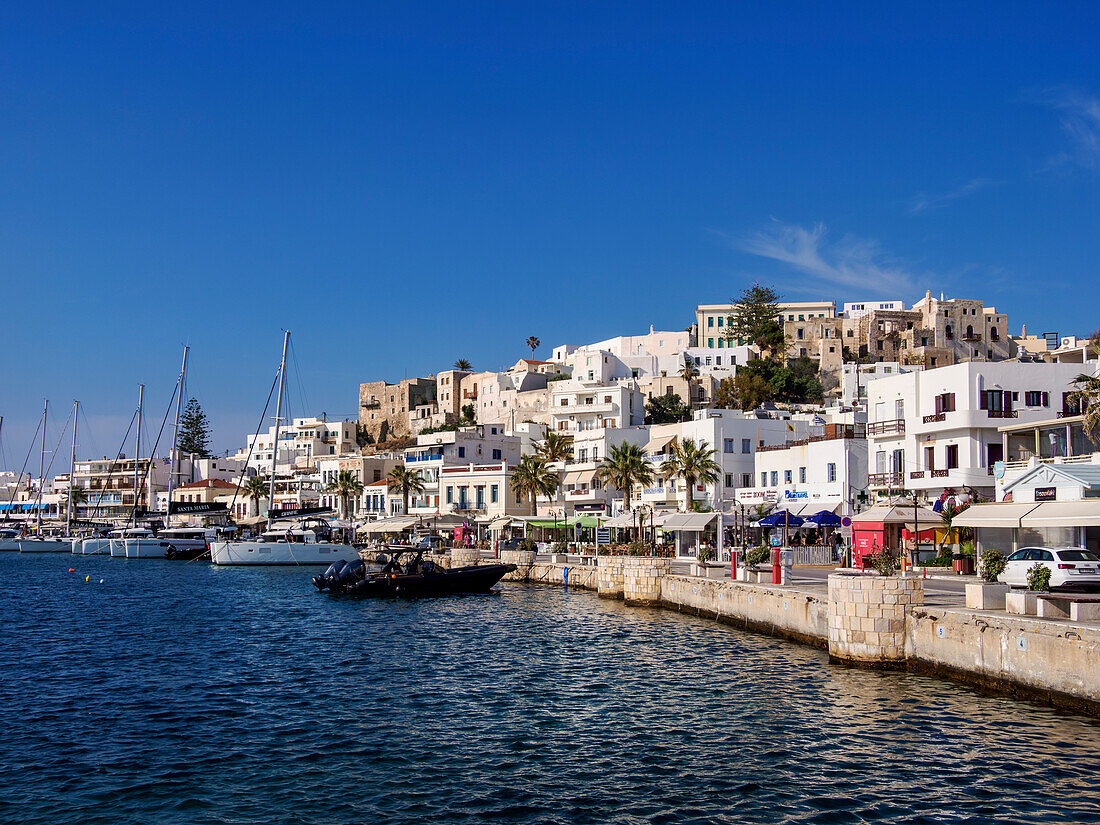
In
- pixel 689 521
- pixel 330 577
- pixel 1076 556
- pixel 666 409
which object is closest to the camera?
pixel 1076 556

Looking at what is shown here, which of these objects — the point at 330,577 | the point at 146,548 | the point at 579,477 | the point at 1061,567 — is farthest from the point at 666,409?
the point at 1061,567

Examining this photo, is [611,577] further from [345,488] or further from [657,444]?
[345,488]

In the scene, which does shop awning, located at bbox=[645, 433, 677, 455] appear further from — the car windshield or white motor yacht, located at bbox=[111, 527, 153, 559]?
white motor yacht, located at bbox=[111, 527, 153, 559]

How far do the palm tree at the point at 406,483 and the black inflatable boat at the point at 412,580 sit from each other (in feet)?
115

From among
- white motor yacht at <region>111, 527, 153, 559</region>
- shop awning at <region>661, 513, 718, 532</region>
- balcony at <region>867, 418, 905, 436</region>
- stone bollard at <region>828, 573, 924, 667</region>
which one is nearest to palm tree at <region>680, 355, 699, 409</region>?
shop awning at <region>661, 513, 718, 532</region>

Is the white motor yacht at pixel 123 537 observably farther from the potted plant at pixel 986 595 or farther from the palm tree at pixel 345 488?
the potted plant at pixel 986 595

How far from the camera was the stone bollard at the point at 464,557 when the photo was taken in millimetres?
59688

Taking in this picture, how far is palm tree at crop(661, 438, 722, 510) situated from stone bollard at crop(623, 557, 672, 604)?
15.0m

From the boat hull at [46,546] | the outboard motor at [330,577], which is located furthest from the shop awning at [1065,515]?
the boat hull at [46,546]

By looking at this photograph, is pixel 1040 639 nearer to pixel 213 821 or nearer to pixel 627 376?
pixel 213 821

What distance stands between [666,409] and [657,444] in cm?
3237

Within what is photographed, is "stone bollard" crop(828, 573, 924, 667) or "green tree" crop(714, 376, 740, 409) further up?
"green tree" crop(714, 376, 740, 409)

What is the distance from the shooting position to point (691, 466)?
56094 mm

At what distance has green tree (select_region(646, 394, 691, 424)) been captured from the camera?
3925 inches
